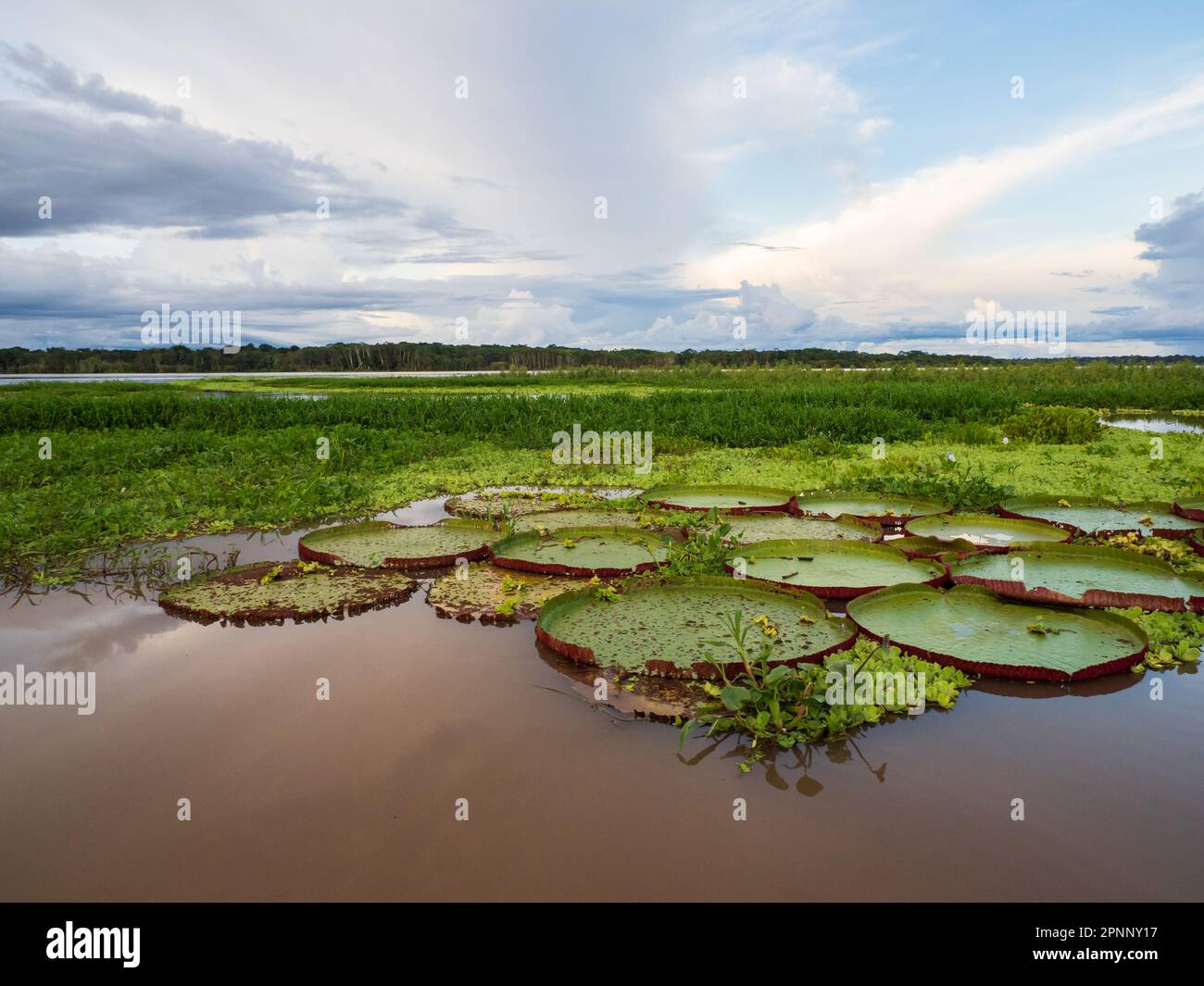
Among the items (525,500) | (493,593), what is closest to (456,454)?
(525,500)

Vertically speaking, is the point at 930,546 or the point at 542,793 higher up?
the point at 930,546

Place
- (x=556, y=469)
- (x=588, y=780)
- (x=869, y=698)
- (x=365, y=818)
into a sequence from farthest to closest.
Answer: (x=556, y=469) → (x=869, y=698) → (x=588, y=780) → (x=365, y=818)

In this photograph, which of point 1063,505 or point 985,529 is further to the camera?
point 1063,505

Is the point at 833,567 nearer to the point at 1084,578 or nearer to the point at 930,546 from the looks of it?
the point at 930,546

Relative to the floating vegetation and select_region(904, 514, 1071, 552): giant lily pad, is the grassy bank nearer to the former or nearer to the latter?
select_region(904, 514, 1071, 552): giant lily pad
